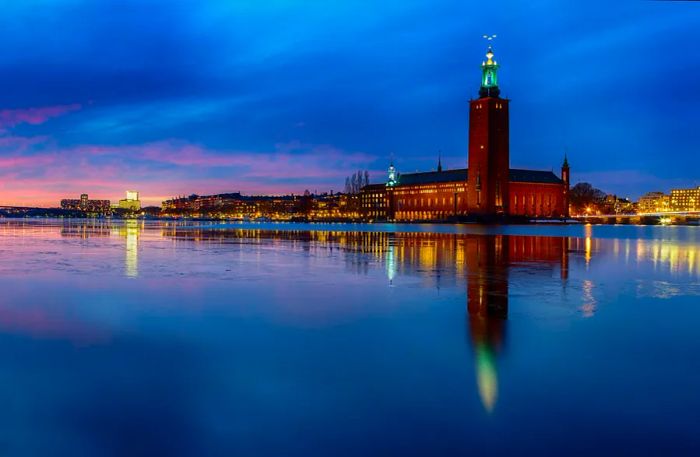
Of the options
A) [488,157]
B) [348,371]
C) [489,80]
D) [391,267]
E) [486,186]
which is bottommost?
[348,371]

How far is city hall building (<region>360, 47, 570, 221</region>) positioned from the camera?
139250 millimetres

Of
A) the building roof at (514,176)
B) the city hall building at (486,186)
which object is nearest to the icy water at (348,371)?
the city hall building at (486,186)

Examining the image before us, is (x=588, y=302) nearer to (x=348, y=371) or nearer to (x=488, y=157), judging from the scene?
(x=348, y=371)

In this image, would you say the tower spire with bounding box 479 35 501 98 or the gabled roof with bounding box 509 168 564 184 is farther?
the gabled roof with bounding box 509 168 564 184

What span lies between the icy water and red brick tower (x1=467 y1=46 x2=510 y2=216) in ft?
408

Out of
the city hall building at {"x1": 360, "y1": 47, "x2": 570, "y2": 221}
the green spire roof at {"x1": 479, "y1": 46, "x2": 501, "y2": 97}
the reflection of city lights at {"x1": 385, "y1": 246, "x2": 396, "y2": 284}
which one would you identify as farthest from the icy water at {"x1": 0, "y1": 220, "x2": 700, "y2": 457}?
the green spire roof at {"x1": 479, "y1": 46, "x2": 501, "y2": 97}

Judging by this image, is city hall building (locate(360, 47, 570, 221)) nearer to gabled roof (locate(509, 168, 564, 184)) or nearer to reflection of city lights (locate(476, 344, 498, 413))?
gabled roof (locate(509, 168, 564, 184))

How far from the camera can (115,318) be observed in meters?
11.5

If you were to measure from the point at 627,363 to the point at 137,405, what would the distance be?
5.94m

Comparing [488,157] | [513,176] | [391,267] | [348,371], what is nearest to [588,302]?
[348,371]

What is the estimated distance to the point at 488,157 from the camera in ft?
456

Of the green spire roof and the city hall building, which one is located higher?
the green spire roof

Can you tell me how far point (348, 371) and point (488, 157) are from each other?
13575cm

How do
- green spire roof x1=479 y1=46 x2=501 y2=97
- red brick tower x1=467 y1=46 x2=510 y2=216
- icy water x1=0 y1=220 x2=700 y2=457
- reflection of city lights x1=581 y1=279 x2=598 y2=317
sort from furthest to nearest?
green spire roof x1=479 y1=46 x2=501 y2=97 < red brick tower x1=467 y1=46 x2=510 y2=216 < reflection of city lights x1=581 y1=279 x2=598 y2=317 < icy water x1=0 y1=220 x2=700 y2=457
